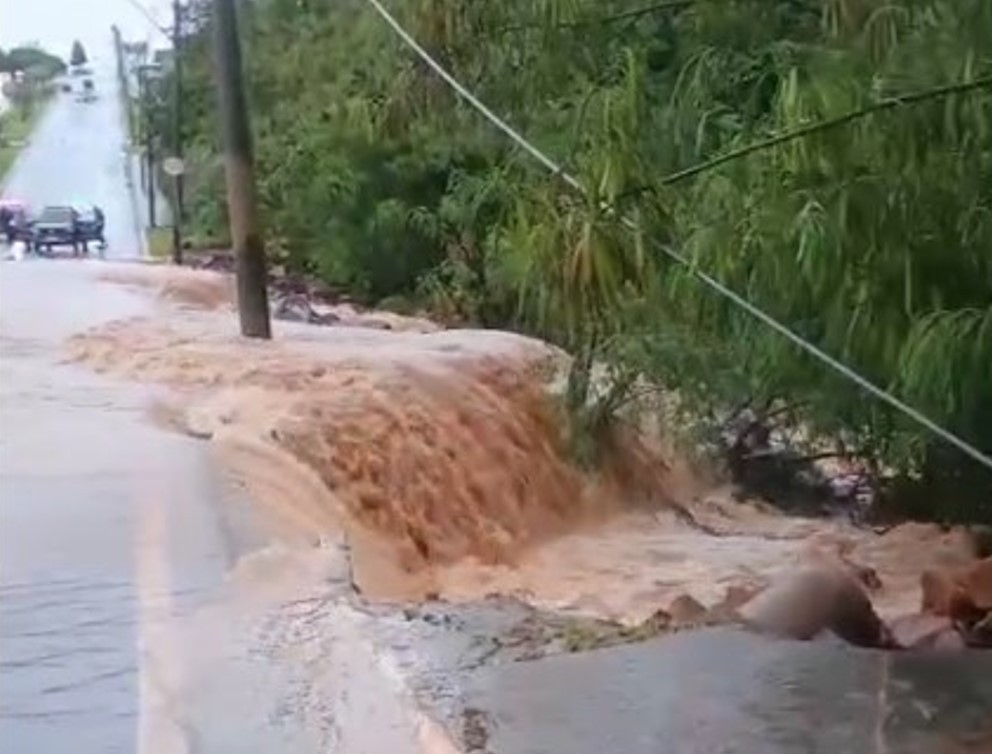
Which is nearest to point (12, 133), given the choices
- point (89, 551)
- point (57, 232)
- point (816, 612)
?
point (57, 232)

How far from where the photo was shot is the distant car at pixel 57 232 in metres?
41.8

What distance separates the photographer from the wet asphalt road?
25.2ft

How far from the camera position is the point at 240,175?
19.1 m

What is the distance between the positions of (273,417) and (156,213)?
113 feet

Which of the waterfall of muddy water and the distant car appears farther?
the distant car

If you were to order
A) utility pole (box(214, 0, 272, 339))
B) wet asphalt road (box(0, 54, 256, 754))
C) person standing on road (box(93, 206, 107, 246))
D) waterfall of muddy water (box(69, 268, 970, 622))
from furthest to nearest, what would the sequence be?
1. person standing on road (box(93, 206, 107, 246))
2. utility pole (box(214, 0, 272, 339))
3. waterfall of muddy water (box(69, 268, 970, 622))
4. wet asphalt road (box(0, 54, 256, 754))

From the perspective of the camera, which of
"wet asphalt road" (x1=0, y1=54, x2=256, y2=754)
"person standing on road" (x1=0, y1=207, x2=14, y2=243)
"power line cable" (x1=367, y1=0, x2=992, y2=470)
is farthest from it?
"person standing on road" (x1=0, y1=207, x2=14, y2=243)

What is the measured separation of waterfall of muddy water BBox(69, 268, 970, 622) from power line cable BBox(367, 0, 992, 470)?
2501 mm

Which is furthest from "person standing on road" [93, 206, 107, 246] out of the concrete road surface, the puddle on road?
the puddle on road

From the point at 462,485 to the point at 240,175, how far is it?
5277mm

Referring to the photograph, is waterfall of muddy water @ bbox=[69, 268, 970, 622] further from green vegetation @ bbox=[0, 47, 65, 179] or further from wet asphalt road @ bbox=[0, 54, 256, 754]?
green vegetation @ bbox=[0, 47, 65, 179]

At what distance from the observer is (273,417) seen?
567 inches

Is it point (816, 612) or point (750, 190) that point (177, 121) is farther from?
point (750, 190)

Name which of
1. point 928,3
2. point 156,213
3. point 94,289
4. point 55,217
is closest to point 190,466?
point 928,3
